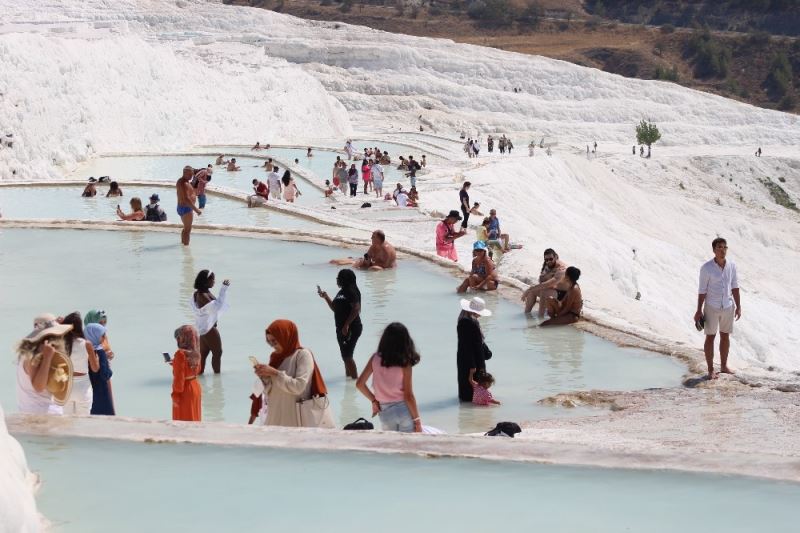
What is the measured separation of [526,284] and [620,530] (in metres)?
7.74

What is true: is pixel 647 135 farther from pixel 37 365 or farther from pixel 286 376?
pixel 37 365

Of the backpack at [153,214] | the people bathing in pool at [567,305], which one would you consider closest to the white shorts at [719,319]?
the people bathing in pool at [567,305]

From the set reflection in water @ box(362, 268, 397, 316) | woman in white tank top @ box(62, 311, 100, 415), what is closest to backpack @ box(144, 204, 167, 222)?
reflection in water @ box(362, 268, 397, 316)

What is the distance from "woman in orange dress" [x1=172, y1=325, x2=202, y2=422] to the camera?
21.7ft

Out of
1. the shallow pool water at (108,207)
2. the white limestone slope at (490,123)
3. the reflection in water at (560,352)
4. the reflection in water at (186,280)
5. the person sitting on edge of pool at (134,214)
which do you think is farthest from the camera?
the white limestone slope at (490,123)

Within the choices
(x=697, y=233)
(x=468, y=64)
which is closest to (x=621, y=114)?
(x=468, y=64)

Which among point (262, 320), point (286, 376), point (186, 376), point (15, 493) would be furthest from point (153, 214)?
point (15, 493)

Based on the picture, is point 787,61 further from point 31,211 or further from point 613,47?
point 31,211

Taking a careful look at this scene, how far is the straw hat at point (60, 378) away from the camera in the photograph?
6.26 m

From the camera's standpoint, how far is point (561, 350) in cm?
994

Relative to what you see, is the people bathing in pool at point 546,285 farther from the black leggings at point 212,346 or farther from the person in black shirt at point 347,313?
the black leggings at point 212,346

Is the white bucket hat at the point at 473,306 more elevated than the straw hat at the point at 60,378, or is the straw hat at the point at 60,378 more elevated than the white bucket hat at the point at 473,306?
the white bucket hat at the point at 473,306

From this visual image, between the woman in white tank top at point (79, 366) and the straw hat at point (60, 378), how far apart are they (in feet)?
0.94

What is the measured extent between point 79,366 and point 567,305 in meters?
4.95
